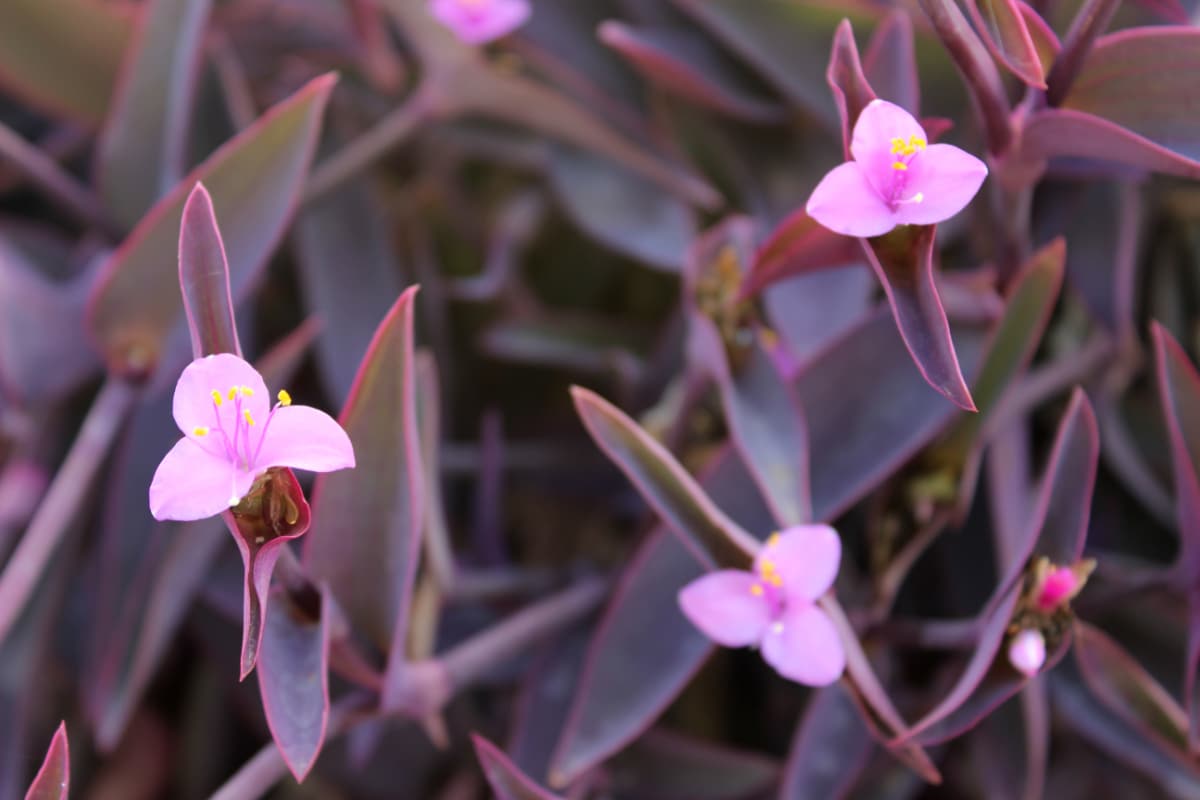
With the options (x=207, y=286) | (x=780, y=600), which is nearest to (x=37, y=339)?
(x=207, y=286)

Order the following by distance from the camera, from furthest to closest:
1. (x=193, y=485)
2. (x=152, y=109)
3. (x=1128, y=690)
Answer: (x=152, y=109)
(x=1128, y=690)
(x=193, y=485)

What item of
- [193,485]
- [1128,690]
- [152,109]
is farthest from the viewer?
[152,109]

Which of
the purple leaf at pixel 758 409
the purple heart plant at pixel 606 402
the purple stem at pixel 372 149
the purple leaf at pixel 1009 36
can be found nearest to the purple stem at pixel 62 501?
the purple heart plant at pixel 606 402

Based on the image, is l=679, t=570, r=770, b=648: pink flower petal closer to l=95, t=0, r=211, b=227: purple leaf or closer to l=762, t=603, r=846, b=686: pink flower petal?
l=762, t=603, r=846, b=686: pink flower petal

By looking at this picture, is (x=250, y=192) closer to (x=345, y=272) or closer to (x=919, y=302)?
(x=345, y=272)

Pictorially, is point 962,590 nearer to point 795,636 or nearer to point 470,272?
point 795,636

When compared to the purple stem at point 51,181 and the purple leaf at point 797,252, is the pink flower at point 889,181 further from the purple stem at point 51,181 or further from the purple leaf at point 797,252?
the purple stem at point 51,181

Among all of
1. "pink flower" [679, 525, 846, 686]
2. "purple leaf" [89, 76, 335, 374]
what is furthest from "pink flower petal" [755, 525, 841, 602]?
"purple leaf" [89, 76, 335, 374]
